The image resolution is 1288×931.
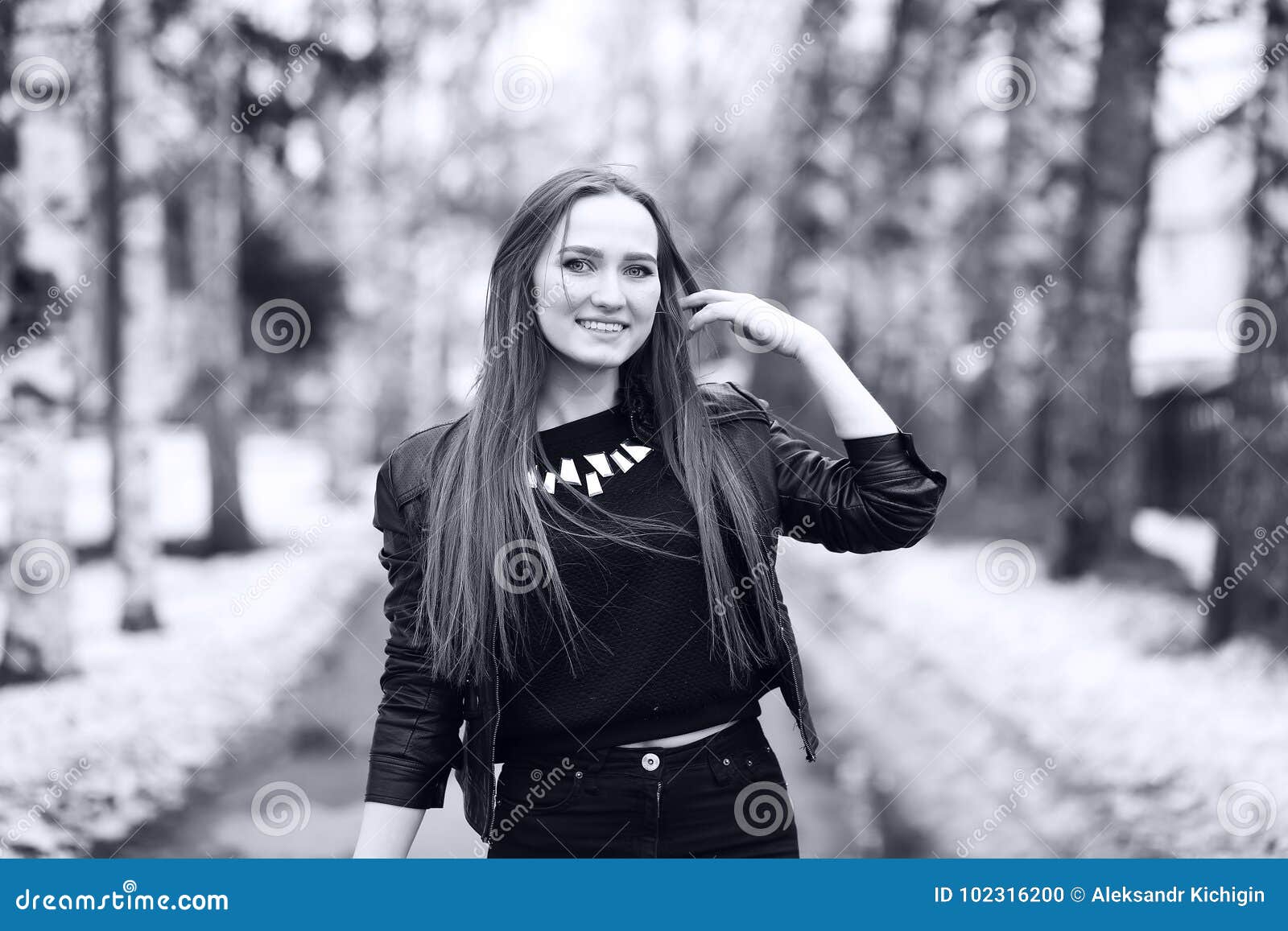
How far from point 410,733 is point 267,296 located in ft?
40.8

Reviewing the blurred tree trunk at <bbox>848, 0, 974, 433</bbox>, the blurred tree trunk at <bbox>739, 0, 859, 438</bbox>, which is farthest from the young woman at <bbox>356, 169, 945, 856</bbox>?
the blurred tree trunk at <bbox>848, 0, 974, 433</bbox>

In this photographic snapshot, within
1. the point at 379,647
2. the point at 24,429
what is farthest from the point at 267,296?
the point at 24,429

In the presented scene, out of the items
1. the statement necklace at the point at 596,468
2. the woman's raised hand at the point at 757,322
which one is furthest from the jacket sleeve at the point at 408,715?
the woman's raised hand at the point at 757,322

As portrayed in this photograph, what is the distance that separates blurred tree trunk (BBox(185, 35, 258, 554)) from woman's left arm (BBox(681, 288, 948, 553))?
780 cm

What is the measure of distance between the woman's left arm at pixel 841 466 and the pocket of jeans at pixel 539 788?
646mm

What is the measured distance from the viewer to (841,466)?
222 cm

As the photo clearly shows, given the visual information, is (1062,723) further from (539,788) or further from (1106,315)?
(539,788)

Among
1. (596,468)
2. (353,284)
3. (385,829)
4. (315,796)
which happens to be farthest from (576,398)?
(353,284)

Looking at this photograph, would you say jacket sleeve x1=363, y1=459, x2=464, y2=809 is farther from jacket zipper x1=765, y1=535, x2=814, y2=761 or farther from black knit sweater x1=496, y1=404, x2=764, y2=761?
jacket zipper x1=765, y1=535, x2=814, y2=761

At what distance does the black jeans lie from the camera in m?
2.08

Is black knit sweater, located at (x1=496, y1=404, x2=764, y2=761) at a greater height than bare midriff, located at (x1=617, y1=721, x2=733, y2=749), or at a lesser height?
greater

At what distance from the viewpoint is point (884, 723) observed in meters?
6.73

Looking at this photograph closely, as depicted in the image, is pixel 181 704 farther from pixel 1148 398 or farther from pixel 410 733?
pixel 1148 398

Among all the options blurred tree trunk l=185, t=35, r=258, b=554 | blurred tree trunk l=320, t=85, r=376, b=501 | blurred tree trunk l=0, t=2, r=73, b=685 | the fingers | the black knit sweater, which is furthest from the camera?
blurred tree trunk l=320, t=85, r=376, b=501
